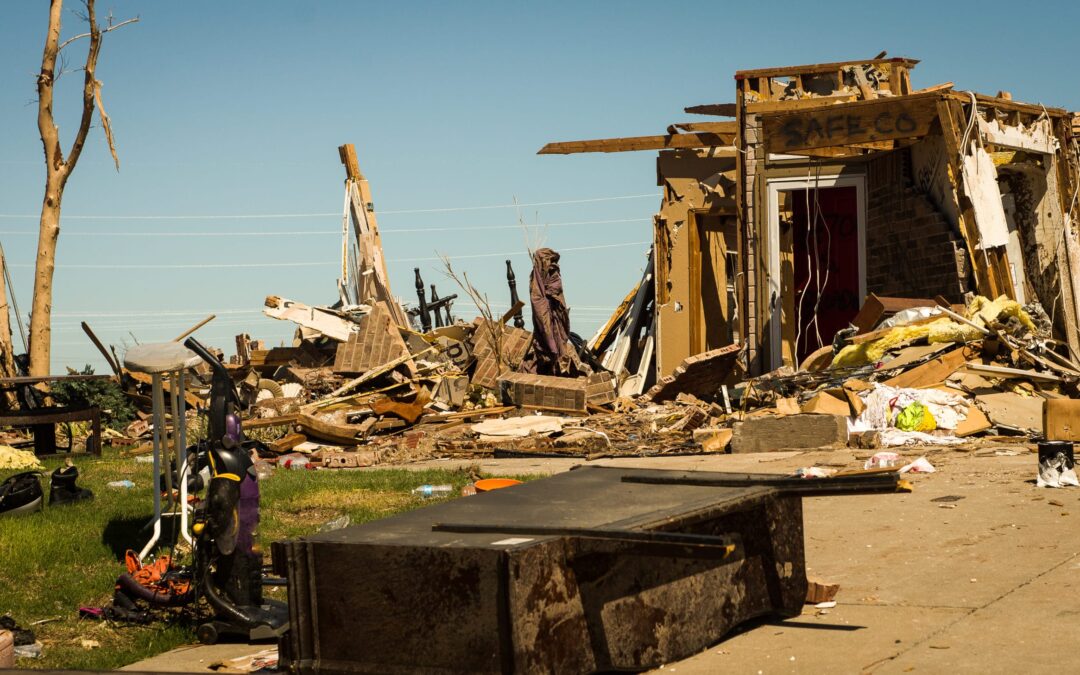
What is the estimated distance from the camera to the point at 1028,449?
1052 centimetres

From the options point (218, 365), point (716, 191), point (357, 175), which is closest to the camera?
point (218, 365)

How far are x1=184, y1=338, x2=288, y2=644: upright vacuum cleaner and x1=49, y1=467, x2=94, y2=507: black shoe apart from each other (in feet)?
13.3

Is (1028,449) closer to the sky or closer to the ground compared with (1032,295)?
closer to the ground

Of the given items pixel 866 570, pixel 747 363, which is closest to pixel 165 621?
pixel 866 570

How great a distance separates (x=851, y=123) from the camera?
15.2 m

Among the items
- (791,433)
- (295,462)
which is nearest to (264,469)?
(295,462)

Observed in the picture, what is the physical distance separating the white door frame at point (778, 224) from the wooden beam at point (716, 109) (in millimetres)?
3612

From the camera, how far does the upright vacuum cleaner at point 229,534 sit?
18.9 ft

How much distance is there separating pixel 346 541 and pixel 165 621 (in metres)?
2.64

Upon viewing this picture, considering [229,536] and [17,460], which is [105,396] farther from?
[229,536]

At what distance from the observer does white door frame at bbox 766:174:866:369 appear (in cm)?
1639

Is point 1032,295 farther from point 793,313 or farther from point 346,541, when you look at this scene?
point 346,541

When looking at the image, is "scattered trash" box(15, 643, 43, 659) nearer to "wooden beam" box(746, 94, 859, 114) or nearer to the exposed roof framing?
"wooden beam" box(746, 94, 859, 114)

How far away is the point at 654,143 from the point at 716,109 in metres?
1.43
